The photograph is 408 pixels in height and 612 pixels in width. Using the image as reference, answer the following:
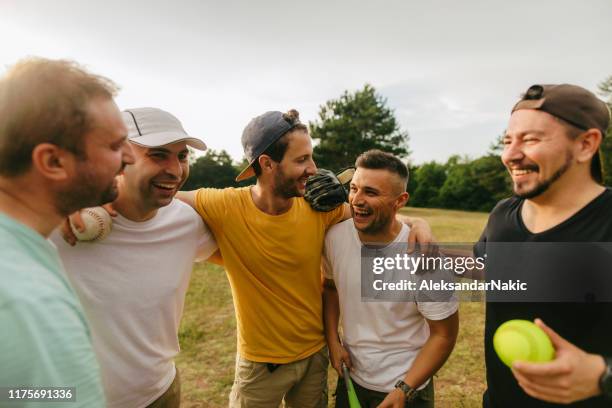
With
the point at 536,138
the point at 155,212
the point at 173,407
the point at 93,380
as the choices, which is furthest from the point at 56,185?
the point at 536,138

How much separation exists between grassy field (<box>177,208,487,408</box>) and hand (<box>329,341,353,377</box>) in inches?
86.3

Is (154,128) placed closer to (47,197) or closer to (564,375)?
(47,197)

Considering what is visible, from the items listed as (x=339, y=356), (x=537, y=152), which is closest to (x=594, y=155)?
(x=537, y=152)

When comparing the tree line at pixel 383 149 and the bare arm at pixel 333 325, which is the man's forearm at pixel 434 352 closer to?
the bare arm at pixel 333 325

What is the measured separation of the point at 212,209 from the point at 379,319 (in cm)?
170

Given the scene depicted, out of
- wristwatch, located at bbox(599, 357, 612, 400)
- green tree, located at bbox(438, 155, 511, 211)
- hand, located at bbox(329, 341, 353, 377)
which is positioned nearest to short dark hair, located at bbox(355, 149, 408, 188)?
hand, located at bbox(329, 341, 353, 377)

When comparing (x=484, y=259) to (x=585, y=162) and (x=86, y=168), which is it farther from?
(x=86, y=168)

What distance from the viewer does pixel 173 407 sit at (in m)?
2.77

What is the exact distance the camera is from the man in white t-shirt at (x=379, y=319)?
259 cm

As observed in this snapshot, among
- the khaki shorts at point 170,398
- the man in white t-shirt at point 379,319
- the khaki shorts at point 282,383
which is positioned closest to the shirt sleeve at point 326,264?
the man in white t-shirt at point 379,319

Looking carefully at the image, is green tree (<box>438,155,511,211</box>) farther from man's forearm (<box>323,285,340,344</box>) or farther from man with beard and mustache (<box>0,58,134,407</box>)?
man with beard and mustache (<box>0,58,134,407</box>)

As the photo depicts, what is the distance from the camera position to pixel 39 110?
136cm

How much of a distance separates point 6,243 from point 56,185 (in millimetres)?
329

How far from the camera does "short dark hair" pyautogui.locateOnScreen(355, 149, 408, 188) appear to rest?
302cm
